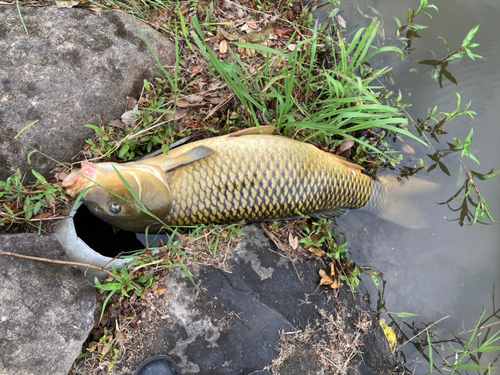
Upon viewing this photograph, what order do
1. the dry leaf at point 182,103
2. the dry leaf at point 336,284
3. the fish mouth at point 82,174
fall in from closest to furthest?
the fish mouth at point 82,174, the dry leaf at point 336,284, the dry leaf at point 182,103

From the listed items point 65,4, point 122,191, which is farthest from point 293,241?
point 65,4

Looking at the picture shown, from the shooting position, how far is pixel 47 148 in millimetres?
2215

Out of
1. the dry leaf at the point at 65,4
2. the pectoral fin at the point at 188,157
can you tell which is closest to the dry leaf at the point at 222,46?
the pectoral fin at the point at 188,157

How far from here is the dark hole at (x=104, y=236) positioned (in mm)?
2410

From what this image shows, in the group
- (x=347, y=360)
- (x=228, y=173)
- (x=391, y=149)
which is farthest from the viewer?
(x=391, y=149)

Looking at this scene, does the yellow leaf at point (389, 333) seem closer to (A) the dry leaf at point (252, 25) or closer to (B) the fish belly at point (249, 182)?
(B) the fish belly at point (249, 182)

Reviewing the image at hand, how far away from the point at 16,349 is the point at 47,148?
1.38m

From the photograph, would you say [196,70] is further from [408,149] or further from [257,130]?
[408,149]

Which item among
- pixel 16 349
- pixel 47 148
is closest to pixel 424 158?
pixel 47 148

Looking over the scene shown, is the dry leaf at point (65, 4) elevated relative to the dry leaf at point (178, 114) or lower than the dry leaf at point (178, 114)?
elevated

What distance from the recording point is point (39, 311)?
1.91m

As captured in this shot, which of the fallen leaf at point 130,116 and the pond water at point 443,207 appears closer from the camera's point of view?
the fallen leaf at point 130,116

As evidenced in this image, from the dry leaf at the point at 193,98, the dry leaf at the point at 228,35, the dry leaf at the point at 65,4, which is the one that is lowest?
the dry leaf at the point at 193,98

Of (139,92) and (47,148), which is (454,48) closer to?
(139,92)
